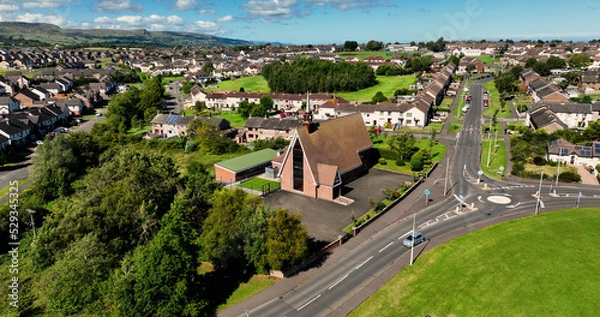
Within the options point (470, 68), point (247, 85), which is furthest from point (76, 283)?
point (470, 68)

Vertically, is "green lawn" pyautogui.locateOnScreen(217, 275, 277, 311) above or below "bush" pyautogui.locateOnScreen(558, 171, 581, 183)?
below

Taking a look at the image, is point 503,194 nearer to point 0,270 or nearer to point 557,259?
point 557,259

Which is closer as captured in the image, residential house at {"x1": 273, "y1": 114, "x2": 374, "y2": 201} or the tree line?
residential house at {"x1": 273, "y1": 114, "x2": 374, "y2": 201}

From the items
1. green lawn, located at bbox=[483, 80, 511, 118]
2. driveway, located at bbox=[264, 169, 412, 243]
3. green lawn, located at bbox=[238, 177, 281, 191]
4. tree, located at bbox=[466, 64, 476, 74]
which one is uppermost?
tree, located at bbox=[466, 64, 476, 74]

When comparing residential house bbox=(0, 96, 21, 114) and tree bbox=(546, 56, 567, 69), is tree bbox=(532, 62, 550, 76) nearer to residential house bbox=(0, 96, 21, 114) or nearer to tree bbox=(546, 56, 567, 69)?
tree bbox=(546, 56, 567, 69)

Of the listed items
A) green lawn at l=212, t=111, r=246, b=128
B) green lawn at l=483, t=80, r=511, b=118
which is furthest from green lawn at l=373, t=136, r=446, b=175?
green lawn at l=212, t=111, r=246, b=128

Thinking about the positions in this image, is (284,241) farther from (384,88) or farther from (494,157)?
(384,88)

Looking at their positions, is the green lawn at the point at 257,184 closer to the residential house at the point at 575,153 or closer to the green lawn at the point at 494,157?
the green lawn at the point at 494,157
